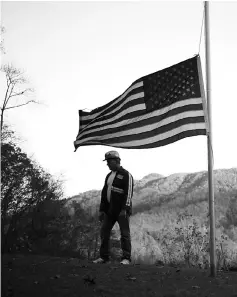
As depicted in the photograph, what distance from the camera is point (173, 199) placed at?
6678 inches

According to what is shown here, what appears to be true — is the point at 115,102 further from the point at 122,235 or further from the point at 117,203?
the point at 122,235

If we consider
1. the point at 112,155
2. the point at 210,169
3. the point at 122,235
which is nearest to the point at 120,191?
the point at 112,155

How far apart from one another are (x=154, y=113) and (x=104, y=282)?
326cm

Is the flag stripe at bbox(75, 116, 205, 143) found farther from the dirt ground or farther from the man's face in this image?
the dirt ground

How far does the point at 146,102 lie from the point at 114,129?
0.80 m

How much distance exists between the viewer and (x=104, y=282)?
537 centimetres

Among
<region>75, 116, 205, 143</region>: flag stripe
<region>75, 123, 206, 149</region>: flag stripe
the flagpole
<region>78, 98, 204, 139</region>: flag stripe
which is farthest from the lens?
<region>78, 98, 204, 139</region>: flag stripe

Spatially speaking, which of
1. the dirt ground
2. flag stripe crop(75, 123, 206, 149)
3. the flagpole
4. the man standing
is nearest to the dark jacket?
the man standing

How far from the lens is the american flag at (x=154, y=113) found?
686cm

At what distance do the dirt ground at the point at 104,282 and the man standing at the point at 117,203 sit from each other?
863mm

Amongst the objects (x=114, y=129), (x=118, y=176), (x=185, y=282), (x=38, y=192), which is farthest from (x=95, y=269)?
(x=38, y=192)

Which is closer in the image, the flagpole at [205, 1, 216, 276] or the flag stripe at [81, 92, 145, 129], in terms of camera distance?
the flagpole at [205, 1, 216, 276]

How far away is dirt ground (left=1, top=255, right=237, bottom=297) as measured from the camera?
4852mm

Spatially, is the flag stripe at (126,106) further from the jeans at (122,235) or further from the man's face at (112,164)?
the jeans at (122,235)
